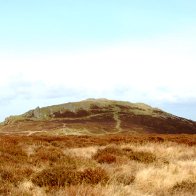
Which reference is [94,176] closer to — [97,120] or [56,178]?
[56,178]

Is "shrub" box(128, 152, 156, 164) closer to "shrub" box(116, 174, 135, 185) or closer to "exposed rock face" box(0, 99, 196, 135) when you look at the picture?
"shrub" box(116, 174, 135, 185)

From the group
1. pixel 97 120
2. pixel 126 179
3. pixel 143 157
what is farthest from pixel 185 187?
pixel 97 120

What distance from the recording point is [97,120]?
72375 millimetres

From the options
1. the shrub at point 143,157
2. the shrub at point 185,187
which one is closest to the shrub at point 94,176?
the shrub at point 185,187

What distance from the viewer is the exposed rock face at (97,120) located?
209 feet

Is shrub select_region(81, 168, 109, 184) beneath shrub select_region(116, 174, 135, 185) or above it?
above

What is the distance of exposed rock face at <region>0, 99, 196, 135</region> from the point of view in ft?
209

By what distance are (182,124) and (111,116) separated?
564 inches

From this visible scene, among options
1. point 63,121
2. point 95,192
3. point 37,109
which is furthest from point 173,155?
point 37,109

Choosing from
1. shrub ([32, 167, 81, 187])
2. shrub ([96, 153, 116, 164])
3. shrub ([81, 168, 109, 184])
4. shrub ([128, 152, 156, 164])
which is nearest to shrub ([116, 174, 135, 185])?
shrub ([81, 168, 109, 184])

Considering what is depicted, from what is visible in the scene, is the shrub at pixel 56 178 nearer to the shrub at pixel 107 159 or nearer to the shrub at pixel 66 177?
the shrub at pixel 66 177

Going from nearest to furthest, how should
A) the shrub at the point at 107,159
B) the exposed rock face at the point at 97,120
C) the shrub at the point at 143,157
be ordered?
the shrub at the point at 107,159, the shrub at the point at 143,157, the exposed rock face at the point at 97,120

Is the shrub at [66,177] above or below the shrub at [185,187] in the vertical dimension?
above

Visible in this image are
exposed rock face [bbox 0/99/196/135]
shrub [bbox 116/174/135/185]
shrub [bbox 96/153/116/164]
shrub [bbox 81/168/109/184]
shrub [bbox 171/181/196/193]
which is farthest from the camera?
exposed rock face [bbox 0/99/196/135]
